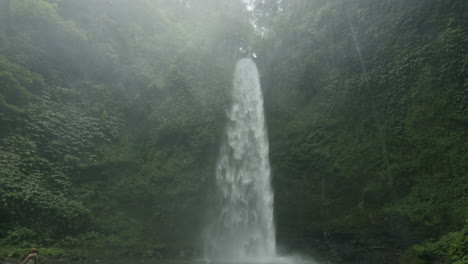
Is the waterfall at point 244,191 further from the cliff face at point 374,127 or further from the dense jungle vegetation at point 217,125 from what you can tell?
the cliff face at point 374,127

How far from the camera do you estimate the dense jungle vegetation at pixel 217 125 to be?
8.53 m

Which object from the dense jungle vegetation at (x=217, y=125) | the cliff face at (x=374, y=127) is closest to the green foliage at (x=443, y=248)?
the dense jungle vegetation at (x=217, y=125)

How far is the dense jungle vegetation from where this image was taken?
8.53 meters

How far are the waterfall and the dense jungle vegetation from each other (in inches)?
21.4

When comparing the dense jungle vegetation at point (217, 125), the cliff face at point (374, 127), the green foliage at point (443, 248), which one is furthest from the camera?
the dense jungle vegetation at point (217, 125)

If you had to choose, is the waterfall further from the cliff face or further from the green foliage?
→ the green foliage

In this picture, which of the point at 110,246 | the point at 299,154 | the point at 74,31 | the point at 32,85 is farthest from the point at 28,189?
the point at 299,154

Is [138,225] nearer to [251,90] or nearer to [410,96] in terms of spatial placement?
[251,90]

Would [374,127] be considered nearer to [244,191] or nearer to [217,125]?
[244,191]

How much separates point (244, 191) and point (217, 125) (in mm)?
3579

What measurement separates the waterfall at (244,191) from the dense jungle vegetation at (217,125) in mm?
543

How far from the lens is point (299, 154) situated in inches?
458

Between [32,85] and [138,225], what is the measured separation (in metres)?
8.02

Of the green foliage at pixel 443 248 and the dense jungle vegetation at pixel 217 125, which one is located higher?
the dense jungle vegetation at pixel 217 125
